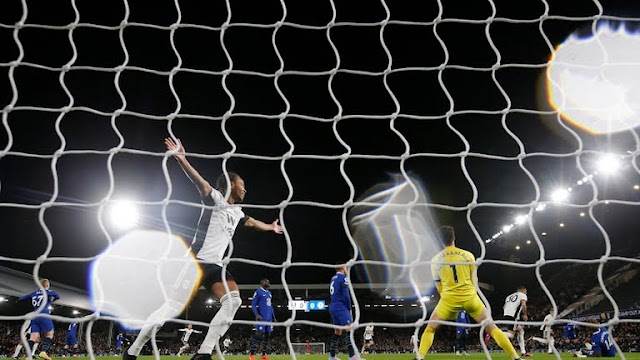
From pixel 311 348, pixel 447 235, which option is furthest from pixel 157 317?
pixel 311 348

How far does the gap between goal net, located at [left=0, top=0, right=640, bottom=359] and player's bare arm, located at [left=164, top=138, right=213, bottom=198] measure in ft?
0.12

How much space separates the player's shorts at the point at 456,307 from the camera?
226 inches

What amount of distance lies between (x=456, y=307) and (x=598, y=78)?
7.55 metres

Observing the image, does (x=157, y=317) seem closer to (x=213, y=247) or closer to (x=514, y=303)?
(x=213, y=247)

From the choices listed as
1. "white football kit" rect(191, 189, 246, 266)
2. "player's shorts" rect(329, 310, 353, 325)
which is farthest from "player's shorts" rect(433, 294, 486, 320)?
"white football kit" rect(191, 189, 246, 266)

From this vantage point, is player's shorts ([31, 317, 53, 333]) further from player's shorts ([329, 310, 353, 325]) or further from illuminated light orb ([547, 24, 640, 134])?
illuminated light orb ([547, 24, 640, 134])

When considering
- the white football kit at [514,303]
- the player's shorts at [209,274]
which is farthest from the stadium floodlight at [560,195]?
the player's shorts at [209,274]

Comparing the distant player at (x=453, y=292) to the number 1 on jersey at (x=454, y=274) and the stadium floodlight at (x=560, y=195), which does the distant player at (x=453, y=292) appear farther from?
the stadium floodlight at (x=560, y=195)

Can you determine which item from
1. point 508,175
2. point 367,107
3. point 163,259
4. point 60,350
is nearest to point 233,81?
point 367,107

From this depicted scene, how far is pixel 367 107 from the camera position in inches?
554

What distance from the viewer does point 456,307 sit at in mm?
5816

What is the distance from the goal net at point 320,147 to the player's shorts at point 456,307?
51 cm

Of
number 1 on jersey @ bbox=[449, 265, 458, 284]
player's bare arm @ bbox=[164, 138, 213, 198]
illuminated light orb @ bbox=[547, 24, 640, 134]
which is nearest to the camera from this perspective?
player's bare arm @ bbox=[164, 138, 213, 198]

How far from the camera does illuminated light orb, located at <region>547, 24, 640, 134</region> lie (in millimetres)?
4888
